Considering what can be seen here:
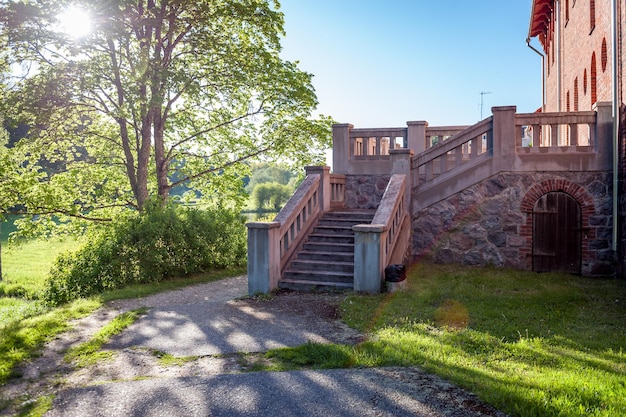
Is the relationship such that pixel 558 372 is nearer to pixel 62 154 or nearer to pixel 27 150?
pixel 27 150

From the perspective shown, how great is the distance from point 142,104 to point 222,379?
12275 millimetres

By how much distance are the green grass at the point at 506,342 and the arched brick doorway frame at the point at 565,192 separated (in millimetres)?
1166

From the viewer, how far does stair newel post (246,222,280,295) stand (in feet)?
29.8

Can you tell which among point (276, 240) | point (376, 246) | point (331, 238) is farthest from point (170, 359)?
point (331, 238)

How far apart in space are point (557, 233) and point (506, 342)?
18.9 ft

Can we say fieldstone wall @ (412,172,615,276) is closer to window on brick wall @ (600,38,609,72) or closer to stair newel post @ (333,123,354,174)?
stair newel post @ (333,123,354,174)

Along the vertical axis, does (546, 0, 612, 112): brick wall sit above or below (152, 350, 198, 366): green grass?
above

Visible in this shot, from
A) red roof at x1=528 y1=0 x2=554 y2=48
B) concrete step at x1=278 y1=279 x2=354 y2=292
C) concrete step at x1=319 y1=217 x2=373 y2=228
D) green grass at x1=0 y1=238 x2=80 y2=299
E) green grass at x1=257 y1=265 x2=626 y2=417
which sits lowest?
green grass at x1=0 y1=238 x2=80 y2=299

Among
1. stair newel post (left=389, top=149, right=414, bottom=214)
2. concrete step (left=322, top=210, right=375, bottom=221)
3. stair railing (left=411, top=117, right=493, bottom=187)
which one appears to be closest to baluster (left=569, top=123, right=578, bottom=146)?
stair railing (left=411, top=117, right=493, bottom=187)

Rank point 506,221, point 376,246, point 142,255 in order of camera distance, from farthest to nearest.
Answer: point 142,255, point 506,221, point 376,246

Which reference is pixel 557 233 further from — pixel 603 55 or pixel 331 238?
pixel 331 238

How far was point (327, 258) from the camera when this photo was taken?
33.1 feet

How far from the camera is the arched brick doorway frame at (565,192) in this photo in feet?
34.2

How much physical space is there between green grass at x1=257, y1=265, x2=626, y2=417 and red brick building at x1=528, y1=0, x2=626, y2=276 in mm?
3014
